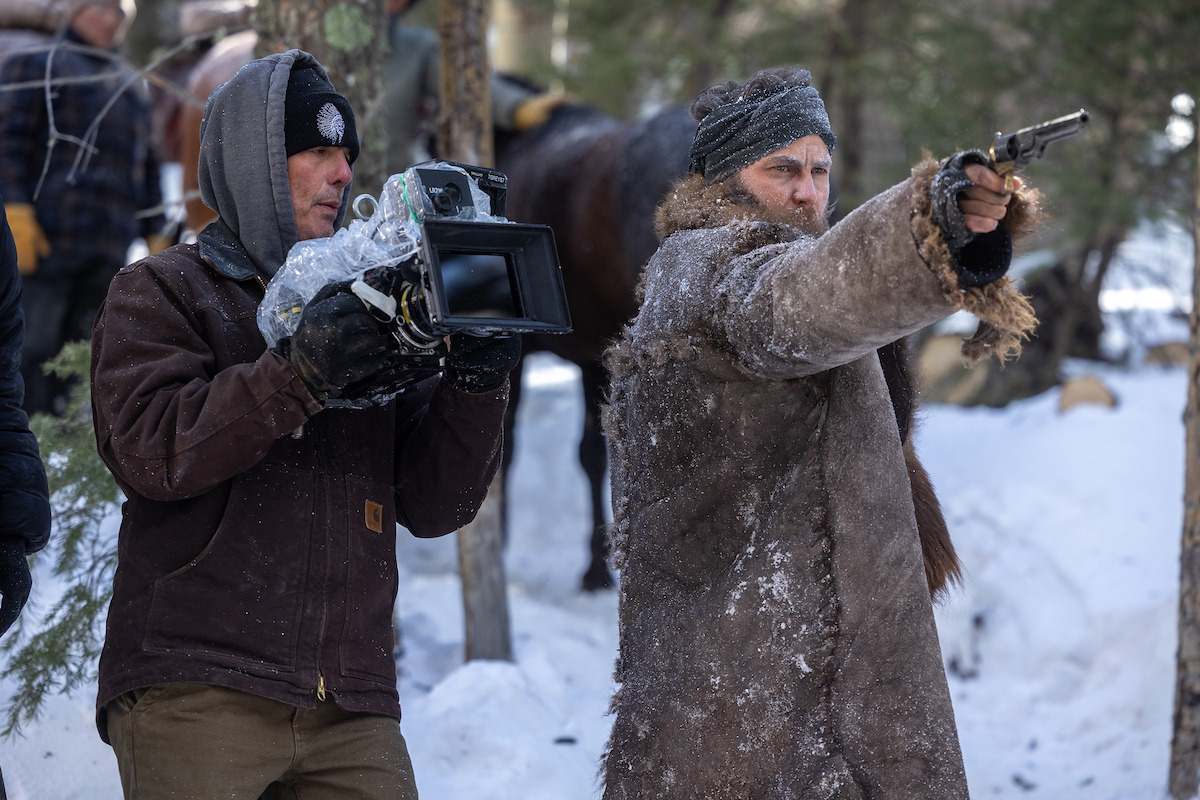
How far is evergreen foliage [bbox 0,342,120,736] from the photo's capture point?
3004 millimetres

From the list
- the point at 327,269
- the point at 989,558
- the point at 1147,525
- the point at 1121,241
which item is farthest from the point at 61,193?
the point at 1121,241

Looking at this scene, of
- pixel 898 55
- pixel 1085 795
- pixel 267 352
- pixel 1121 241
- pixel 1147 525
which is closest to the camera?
pixel 267 352

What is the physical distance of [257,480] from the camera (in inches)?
77.9

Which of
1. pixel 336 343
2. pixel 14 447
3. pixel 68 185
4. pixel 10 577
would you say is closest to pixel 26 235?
pixel 68 185

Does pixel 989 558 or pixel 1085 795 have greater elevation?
pixel 989 558

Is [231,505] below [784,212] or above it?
below

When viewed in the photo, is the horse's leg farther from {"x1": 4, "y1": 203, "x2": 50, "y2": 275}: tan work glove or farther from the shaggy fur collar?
the shaggy fur collar

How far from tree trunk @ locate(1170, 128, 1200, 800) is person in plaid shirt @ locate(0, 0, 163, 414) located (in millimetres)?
4337

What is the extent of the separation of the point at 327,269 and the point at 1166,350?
8.30 m

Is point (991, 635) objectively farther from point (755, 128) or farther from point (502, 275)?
point (502, 275)

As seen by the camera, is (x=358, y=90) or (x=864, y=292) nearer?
(x=864, y=292)

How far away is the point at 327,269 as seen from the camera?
1920 mm

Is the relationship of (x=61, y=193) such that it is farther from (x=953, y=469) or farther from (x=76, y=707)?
(x=953, y=469)

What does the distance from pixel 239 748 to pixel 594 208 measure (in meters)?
3.92
